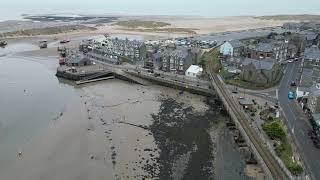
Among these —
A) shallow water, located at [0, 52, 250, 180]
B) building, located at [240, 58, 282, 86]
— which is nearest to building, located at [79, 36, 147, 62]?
shallow water, located at [0, 52, 250, 180]

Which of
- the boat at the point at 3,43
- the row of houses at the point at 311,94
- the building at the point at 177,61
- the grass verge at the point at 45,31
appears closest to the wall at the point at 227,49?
the building at the point at 177,61

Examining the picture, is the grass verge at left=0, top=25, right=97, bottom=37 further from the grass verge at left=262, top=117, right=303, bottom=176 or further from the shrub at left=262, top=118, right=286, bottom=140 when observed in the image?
the shrub at left=262, top=118, right=286, bottom=140

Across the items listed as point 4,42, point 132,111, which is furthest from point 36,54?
point 132,111

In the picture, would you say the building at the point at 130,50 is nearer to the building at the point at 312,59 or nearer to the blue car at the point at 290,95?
the building at the point at 312,59

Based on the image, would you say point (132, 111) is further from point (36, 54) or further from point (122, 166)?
point (36, 54)

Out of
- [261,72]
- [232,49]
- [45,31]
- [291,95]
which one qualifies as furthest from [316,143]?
[45,31]

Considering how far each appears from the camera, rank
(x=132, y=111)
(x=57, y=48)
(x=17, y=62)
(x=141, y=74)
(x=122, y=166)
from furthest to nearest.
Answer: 1. (x=57, y=48)
2. (x=17, y=62)
3. (x=141, y=74)
4. (x=132, y=111)
5. (x=122, y=166)

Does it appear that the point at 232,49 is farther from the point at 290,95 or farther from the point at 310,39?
the point at 290,95
